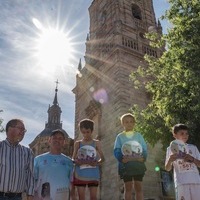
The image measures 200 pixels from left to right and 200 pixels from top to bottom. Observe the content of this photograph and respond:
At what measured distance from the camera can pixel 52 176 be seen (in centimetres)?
528

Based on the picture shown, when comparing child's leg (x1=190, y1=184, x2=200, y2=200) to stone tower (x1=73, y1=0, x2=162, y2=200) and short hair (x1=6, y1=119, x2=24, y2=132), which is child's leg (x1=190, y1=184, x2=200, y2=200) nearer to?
short hair (x1=6, y1=119, x2=24, y2=132)

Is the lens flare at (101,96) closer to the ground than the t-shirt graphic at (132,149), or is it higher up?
higher up

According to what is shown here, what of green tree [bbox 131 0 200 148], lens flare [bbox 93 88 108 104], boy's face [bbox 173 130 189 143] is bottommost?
boy's face [bbox 173 130 189 143]

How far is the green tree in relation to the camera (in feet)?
33.2

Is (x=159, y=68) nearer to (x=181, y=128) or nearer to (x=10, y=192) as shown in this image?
(x=181, y=128)

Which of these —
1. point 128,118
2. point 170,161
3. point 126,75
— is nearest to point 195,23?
point 128,118

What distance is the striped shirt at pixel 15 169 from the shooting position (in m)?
4.25

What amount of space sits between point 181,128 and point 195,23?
253 inches

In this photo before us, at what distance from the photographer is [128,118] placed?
19.1ft

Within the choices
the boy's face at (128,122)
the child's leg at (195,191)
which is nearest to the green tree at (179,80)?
the boy's face at (128,122)

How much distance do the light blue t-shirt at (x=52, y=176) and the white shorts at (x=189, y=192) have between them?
6.43ft

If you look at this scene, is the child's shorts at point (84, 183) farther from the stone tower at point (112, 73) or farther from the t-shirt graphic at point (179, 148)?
the stone tower at point (112, 73)

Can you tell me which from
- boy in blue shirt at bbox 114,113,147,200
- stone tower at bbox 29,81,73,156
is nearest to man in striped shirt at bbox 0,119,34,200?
boy in blue shirt at bbox 114,113,147,200

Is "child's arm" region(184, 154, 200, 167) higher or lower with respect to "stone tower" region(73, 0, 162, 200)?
lower
